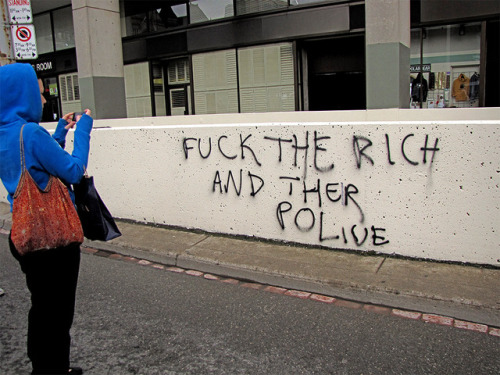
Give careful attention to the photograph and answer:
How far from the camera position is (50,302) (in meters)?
2.72

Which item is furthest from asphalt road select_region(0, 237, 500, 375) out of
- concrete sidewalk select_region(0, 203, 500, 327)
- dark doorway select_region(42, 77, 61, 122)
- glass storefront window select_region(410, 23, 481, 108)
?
dark doorway select_region(42, 77, 61, 122)

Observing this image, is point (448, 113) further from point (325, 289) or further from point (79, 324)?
point (79, 324)

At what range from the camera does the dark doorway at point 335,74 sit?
1254 cm

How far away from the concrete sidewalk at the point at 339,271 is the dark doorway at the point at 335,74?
7.90 metres

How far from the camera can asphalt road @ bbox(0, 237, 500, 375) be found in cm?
325

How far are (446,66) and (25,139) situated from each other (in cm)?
1068

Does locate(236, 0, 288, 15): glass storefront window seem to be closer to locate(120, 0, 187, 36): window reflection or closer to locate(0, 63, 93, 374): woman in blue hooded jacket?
locate(120, 0, 187, 36): window reflection

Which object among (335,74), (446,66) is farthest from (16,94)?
(335,74)

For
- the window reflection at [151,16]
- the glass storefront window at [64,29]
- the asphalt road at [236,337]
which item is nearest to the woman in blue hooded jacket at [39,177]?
the asphalt road at [236,337]

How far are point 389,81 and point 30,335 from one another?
27.7 ft

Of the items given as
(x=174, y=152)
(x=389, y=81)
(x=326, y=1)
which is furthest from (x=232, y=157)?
(x=326, y=1)

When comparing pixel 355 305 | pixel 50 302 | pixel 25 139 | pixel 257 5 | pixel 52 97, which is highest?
pixel 257 5

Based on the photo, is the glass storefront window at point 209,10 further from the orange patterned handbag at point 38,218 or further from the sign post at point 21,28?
the orange patterned handbag at point 38,218

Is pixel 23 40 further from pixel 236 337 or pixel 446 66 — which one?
pixel 446 66
